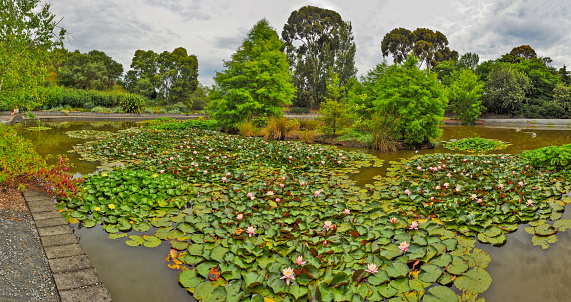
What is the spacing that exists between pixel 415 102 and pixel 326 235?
7.14 metres

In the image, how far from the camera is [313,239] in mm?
2471

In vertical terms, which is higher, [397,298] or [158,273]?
[397,298]

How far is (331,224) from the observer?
107 inches

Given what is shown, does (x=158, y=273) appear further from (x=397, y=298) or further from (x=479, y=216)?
(x=479, y=216)

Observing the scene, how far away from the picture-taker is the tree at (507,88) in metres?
22.0

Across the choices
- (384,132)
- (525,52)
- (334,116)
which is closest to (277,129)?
(334,116)

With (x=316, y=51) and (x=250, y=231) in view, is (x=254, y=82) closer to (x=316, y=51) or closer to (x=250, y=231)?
(x=250, y=231)

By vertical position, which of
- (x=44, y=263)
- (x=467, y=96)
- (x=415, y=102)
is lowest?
(x=44, y=263)

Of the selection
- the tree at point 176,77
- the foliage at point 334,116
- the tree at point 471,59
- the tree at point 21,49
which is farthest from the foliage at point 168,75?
the tree at point 471,59

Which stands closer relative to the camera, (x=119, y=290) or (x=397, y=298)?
(x=397, y=298)

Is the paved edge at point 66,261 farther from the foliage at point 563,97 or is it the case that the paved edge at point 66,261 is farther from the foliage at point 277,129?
the foliage at point 563,97

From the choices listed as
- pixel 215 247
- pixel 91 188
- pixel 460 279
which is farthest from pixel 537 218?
pixel 91 188

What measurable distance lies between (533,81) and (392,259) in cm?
3086

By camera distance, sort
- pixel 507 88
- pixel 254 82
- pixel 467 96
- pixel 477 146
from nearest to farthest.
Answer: pixel 477 146 → pixel 254 82 → pixel 467 96 → pixel 507 88
